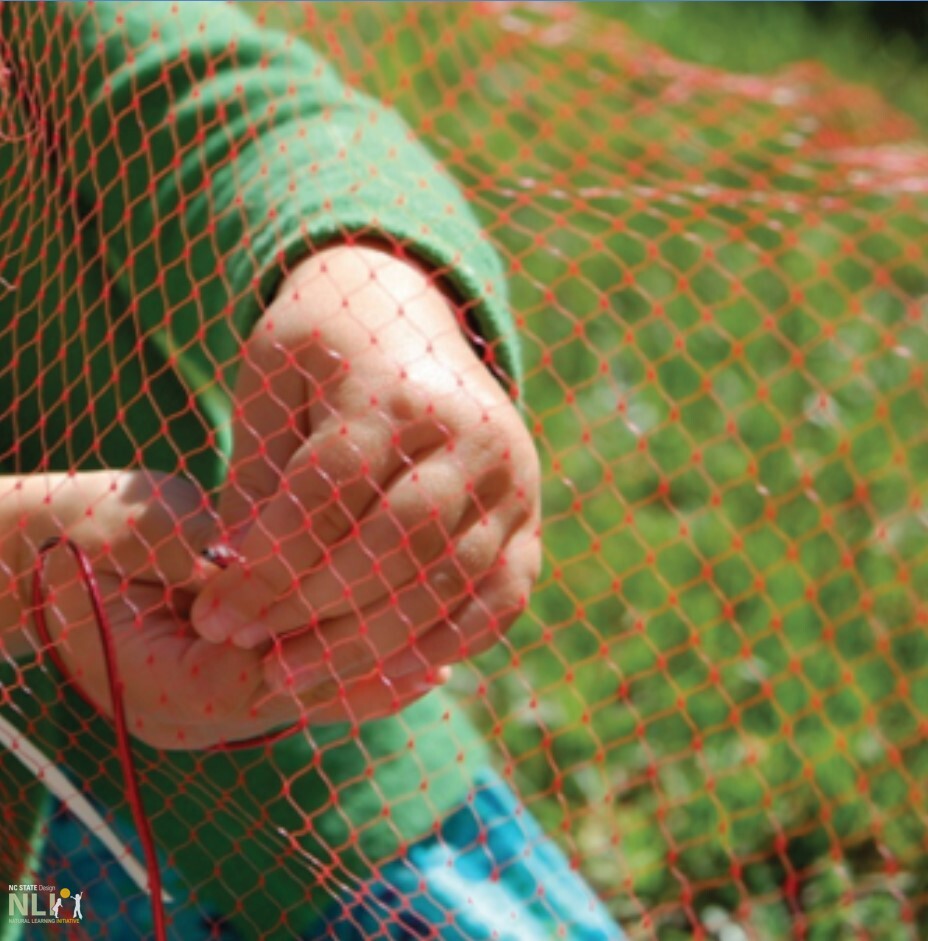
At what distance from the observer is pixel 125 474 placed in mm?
806

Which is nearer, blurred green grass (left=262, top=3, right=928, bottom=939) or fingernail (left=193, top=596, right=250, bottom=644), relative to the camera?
fingernail (left=193, top=596, right=250, bottom=644)

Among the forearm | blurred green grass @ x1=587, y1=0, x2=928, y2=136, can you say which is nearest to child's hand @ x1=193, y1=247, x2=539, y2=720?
the forearm

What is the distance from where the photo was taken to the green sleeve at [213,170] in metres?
0.87

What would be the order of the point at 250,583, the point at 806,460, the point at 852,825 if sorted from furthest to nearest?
the point at 806,460, the point at 852,825, the point at 250,583

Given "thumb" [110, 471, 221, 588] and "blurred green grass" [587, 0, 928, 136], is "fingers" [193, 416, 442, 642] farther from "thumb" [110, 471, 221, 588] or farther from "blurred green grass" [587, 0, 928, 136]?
"blurred green grass" [587, 0, 928, 136]

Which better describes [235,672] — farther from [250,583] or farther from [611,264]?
[611,264]

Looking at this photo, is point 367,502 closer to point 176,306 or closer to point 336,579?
point 336,579

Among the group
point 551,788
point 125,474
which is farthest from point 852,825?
point 125,474

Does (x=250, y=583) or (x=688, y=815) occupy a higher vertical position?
(x=250, y=583)

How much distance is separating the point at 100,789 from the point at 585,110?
1422mm

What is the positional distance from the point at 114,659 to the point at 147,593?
0.04 meters

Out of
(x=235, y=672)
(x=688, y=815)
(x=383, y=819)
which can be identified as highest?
(x=235, y=672)

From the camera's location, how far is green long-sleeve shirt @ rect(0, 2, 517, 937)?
92 centimetres

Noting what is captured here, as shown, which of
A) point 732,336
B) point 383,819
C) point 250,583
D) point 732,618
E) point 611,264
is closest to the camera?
point 250,583
